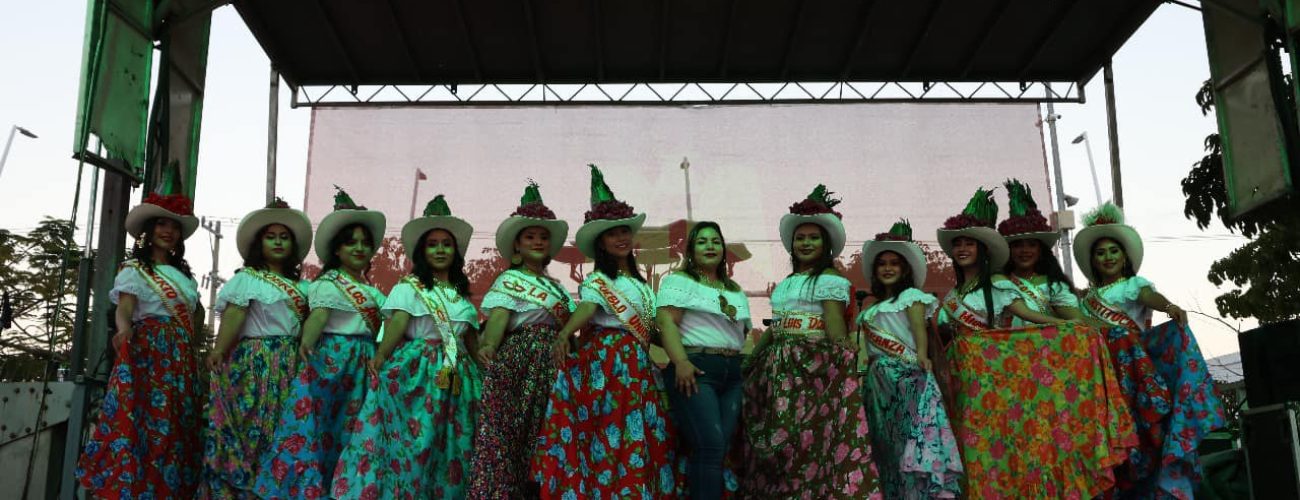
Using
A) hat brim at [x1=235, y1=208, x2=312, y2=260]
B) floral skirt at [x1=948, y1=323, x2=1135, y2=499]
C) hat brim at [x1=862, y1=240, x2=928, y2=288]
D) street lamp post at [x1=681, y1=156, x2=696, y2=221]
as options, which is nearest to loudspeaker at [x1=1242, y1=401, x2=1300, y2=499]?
floral skirt at [x1=948, y1=323, x2=1135, y2=499]

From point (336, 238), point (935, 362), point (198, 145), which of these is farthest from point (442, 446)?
point (198, 145)

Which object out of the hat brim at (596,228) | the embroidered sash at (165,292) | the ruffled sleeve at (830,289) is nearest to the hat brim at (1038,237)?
the ruffled sleeve at (830,289)

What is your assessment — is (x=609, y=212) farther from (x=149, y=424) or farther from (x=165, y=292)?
(x=149, y=424)

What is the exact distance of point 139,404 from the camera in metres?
5.87

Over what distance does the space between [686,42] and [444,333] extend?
5165 mm

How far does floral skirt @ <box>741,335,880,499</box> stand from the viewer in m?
5.63

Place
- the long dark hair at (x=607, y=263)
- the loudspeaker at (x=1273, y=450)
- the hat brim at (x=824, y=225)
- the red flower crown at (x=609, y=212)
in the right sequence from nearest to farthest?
the loudspeaker at (x=1273, y=450) < the long dark hair at (x=607, y=263) < the red flower crown at (x=609, y=212) < the hat brim at (x=824, y=225)

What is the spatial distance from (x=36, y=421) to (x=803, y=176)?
24.0 feet

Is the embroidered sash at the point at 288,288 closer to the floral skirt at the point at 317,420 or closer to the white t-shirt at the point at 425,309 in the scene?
the floral skirt at the point at 317,420

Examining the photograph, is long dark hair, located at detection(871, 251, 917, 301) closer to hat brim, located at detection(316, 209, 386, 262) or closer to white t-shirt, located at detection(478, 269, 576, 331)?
white t-shirt, located at detection(478, 269, 576, 331)

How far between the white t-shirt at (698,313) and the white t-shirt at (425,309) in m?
1.24

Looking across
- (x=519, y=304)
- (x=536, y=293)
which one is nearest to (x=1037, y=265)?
(x=536, y=293)

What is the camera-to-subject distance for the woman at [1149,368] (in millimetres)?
5992

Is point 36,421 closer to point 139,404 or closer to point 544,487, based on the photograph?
point 139,404
